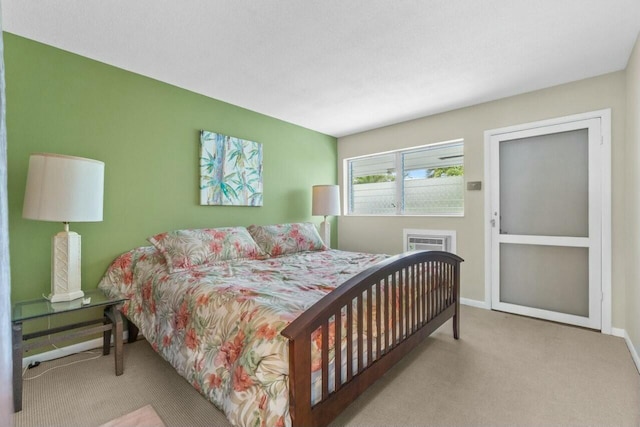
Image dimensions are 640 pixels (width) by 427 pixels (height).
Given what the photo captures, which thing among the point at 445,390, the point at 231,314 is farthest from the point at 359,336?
the point at 445,390

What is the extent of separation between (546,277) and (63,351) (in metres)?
4.20

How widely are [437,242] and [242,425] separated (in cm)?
295

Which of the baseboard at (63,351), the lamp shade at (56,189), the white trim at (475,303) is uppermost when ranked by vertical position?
the lamp shade at (56,189)

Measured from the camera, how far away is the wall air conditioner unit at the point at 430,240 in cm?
349

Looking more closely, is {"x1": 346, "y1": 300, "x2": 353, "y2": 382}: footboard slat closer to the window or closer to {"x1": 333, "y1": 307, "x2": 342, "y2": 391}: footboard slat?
{"x1": 333, "y1": 307, "x2": 342, "y2": 391}: footboard slat

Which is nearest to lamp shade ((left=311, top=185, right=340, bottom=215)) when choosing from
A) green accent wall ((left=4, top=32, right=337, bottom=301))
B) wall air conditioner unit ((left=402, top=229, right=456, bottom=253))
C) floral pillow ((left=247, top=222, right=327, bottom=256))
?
floral pillow ((left=247, top=222, right=327, bottom=256))

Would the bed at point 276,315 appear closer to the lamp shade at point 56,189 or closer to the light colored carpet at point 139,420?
the light colored carpet at point 139,420

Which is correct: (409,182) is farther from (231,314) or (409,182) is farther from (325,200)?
(231,314)

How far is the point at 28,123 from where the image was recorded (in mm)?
2090

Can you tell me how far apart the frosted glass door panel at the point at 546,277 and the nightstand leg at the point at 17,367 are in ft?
12.8

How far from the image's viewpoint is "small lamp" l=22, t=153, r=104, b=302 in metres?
1.80

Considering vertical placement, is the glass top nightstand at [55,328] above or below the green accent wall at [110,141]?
below

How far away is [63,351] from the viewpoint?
2246 millimetres

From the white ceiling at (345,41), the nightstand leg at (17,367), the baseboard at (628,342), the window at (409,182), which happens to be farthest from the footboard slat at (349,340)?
the window at (409,182)
